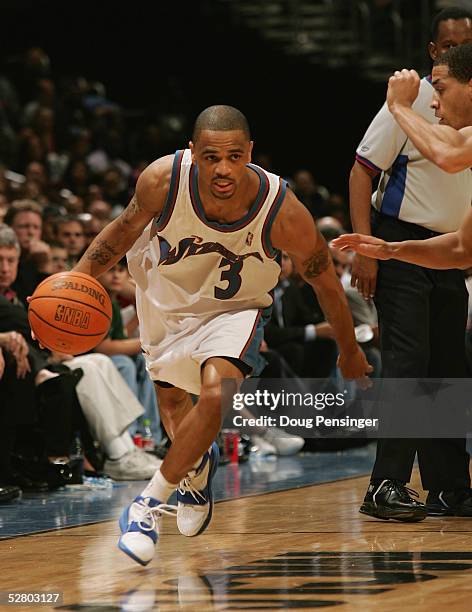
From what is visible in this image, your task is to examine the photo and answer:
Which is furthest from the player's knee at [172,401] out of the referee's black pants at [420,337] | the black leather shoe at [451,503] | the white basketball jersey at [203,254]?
the black leather shoe at [451,503]

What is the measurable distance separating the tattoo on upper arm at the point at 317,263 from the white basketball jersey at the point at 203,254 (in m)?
0.13

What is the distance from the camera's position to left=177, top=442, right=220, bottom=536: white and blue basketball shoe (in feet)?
14.3

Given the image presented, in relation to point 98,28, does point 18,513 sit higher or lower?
lower

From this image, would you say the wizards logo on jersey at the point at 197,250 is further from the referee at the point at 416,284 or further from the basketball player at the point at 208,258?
the referee at the point at 416,284

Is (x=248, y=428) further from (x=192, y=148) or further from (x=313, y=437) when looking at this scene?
(x=192, y=148)

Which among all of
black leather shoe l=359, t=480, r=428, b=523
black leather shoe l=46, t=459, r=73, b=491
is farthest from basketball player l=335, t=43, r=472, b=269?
black leather shoe l=46, t=459, r=73, b=491

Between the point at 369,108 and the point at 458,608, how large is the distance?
1181cm

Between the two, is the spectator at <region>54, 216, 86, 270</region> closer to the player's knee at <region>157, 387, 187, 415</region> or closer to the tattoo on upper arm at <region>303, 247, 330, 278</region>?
the player's knee at <region>157, 387, 187, 415</region>

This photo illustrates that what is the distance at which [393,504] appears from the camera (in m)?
4.77

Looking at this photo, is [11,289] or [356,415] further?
[356,415]

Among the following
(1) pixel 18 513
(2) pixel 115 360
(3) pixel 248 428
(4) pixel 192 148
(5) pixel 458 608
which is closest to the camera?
(5) pixel 458 608

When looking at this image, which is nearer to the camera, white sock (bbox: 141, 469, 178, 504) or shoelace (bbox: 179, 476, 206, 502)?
white sock (bbox: 141, 469, 178, 504)

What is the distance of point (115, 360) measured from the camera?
23.8ft

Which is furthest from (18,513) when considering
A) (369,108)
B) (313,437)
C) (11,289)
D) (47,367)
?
(369,108)
